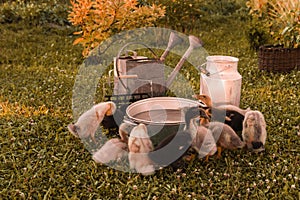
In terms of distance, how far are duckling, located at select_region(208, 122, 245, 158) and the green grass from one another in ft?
0.32

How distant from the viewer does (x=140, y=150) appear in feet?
10.3

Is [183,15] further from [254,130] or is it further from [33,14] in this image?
[254,130]

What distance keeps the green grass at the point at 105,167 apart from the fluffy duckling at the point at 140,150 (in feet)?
0.24

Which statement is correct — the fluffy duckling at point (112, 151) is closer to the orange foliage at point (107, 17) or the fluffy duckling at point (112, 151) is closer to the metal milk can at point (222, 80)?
the metal milk can at point (222, 80)

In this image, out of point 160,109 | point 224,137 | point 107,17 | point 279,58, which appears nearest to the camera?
point 224,137

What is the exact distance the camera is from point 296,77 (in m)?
5.56

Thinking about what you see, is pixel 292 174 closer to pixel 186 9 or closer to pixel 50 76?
pixel 50 76

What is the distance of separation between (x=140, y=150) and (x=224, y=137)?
2.37ft

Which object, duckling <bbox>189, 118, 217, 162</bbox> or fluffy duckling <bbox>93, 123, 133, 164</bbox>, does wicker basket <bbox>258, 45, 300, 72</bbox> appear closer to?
duckling <bbox>189, 118, 217, 162</bbox>

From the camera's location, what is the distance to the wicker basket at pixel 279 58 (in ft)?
18.7

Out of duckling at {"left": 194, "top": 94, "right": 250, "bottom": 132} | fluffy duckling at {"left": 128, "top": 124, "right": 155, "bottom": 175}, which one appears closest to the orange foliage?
duckling at {"left": 194, "top": 94, "right": 250, "bottom": 132}

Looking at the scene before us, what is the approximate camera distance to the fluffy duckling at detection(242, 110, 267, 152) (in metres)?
3.34

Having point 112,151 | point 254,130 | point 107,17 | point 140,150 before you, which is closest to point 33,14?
point 107,17

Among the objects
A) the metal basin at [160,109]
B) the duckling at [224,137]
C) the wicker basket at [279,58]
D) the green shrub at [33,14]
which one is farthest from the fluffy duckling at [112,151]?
the green shrub at [33,14]
